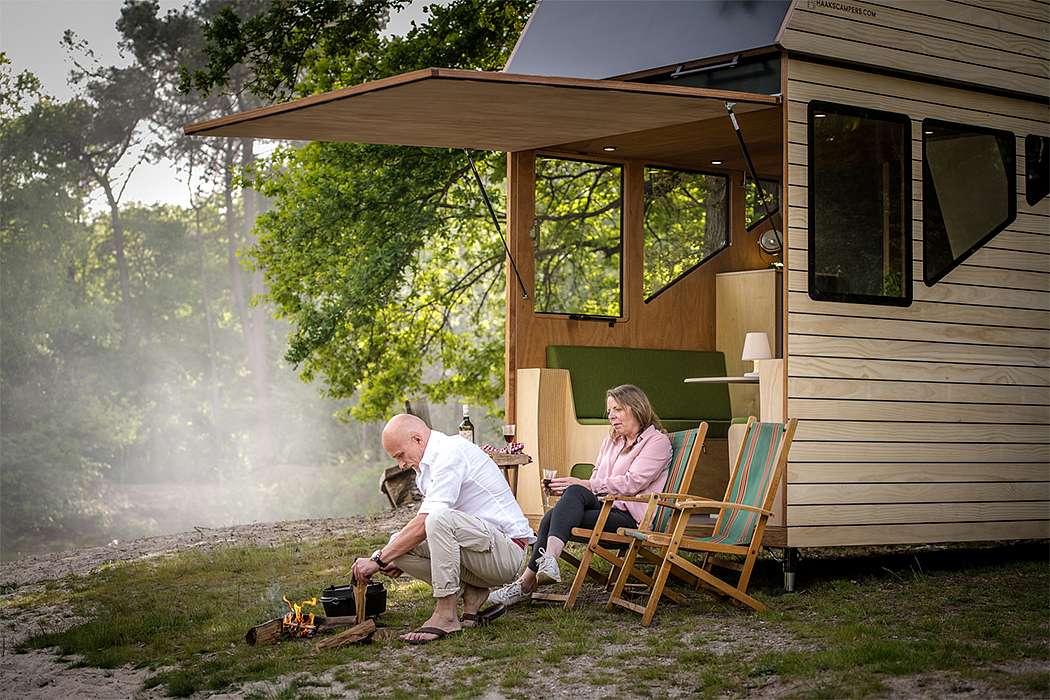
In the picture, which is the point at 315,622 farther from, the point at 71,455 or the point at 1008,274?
the point at 71,455

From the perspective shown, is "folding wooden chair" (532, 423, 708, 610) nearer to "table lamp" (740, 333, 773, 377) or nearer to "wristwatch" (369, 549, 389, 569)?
"wristwatch" (369, 549, 389, 569)

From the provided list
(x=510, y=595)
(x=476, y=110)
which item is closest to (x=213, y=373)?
(x=476, y=110)

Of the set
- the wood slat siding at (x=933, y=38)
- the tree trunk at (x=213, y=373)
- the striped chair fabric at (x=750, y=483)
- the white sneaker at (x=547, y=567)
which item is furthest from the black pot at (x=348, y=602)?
the tree trunk at (x=213, y=373)

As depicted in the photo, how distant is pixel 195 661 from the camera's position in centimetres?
432

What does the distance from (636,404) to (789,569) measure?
1240 millimetres

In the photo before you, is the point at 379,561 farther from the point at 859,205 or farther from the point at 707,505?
the point at 859,205

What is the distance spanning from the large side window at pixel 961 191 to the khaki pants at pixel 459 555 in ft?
10.2

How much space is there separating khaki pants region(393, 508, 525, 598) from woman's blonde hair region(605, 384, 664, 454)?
1.16 metres

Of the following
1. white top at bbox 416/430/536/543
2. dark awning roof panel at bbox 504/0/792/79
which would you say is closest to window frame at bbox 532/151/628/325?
dark awning roof panel at bbox 504/0/792/79

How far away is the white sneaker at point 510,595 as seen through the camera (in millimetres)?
5051

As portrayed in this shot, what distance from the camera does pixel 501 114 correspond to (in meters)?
5.84

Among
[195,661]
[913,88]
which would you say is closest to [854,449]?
[913,88]

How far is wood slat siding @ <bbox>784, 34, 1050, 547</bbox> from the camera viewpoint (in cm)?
554

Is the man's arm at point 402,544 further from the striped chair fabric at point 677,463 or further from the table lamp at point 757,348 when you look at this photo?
the table lamp at point 757,348
